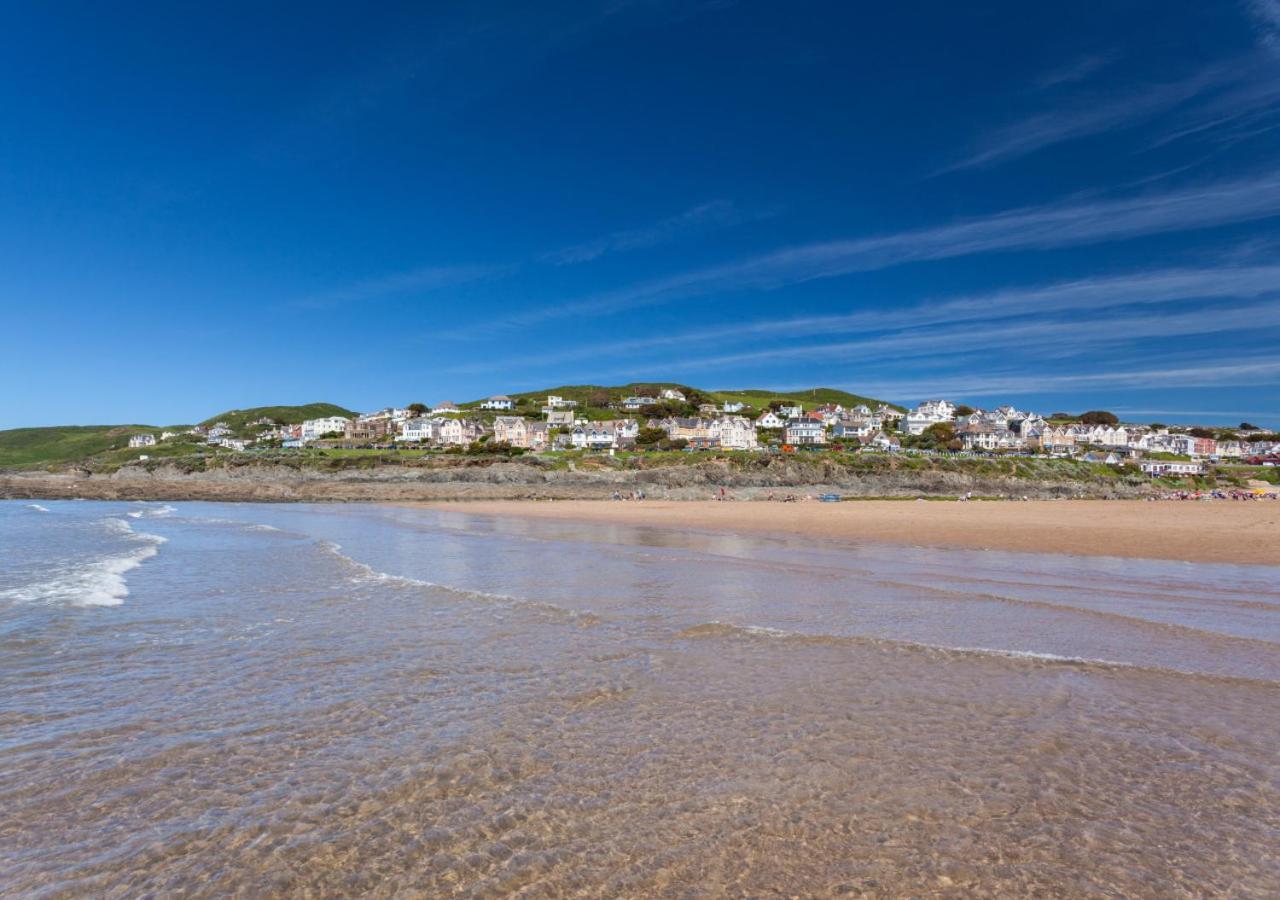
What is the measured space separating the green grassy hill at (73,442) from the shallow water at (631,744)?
127 m

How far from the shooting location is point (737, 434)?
365 ft

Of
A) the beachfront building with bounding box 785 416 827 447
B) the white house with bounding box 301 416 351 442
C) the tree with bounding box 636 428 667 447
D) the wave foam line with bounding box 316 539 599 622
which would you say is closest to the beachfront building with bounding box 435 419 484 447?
the tree with bounding box 636 428 667 447

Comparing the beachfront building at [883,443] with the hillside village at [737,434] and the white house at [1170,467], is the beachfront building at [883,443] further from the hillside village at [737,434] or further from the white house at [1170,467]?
the white house at [1170,467]

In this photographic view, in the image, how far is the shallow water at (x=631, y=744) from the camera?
14.5 ft

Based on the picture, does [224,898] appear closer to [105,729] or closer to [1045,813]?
[105,729]

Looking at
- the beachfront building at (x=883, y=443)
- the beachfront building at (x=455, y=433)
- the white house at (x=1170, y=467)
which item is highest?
the beachfront building at (x=455, y=433)

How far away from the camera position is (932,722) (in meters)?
7.00

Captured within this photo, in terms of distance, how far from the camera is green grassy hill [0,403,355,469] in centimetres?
12204

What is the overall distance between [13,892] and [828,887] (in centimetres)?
497

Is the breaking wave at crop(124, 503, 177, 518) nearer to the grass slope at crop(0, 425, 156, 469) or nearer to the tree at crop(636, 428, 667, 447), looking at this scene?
the tree at crop(636, 428, 667, 447)

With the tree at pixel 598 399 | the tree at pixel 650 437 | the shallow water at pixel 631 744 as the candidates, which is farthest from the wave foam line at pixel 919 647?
the tree at pixel 598 399

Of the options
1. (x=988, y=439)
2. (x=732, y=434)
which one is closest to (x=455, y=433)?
(x=732, y=434)

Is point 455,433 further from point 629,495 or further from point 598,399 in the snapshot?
point 629,495

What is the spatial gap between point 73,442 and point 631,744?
199651mm
